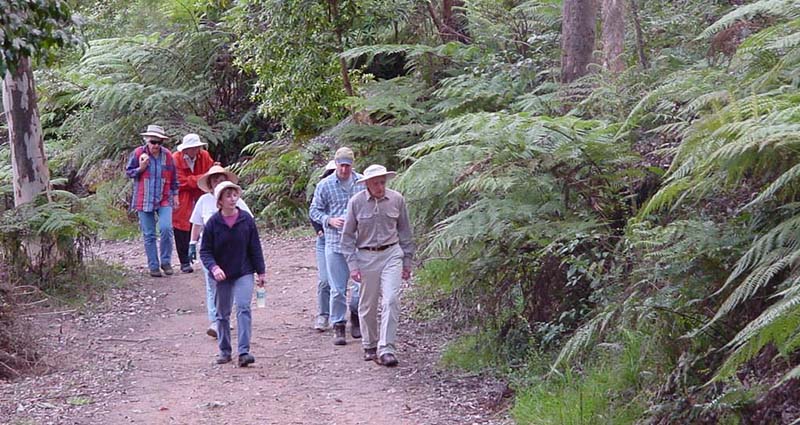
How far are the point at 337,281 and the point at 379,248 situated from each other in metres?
0.93

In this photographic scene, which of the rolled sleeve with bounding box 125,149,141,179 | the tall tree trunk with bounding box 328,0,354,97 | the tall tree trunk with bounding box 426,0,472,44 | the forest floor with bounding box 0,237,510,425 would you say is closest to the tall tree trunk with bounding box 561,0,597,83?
the forest floor with bounding box 0,237,510,425

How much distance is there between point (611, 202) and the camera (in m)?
9.09

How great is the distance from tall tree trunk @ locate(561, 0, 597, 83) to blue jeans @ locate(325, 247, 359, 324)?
421cm

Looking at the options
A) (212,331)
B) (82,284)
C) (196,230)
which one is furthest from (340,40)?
(212,331)

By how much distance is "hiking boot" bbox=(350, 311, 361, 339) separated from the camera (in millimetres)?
10781

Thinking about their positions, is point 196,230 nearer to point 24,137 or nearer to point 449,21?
point 24,137

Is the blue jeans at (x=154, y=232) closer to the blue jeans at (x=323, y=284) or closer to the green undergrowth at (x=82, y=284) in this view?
the green undergrowth at (x=82, y=284)

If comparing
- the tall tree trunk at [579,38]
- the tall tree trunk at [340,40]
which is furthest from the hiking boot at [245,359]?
the tall tree trunk at [340,40]

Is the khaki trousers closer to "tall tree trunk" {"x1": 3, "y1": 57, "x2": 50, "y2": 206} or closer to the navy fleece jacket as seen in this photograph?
the navy fleece jacket

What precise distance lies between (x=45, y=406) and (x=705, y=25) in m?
9.77

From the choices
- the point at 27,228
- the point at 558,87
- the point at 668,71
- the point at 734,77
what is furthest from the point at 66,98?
the point at 734,77

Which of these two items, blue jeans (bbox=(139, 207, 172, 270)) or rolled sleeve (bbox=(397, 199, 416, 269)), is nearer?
rolled sleeve (bbox=(397, 199, 416, 269))

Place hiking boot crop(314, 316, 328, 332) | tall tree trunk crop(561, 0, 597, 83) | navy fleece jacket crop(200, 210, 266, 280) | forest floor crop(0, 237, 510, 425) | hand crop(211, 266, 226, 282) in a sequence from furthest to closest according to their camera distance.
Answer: tall tree trunk crop(561, 0, 597, 83)
hiking boot crop(314, 316, 328, 332)
navy fleece jacket crop(200, 210, 266, 280)
hand crop(211, 266, 226, 282)
forest floor crop(0, 237, 510, 425)

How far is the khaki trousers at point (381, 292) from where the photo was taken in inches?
376
